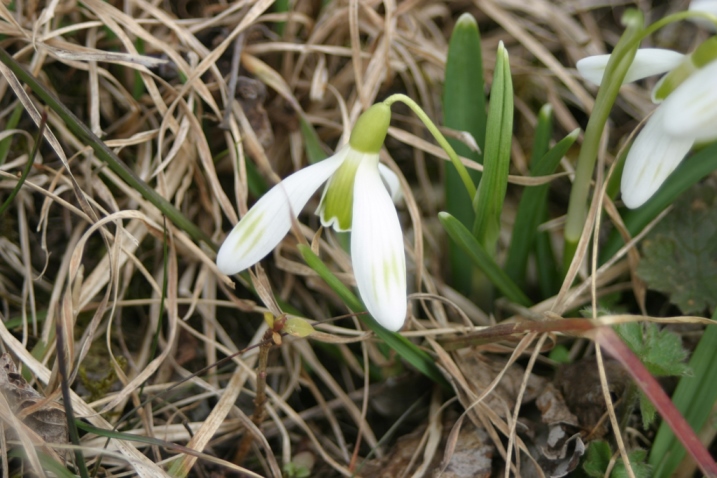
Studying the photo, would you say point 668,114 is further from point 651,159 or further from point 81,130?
point 81,130

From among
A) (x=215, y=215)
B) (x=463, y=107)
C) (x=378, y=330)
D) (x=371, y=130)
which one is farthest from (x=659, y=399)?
(x=215, y=215)

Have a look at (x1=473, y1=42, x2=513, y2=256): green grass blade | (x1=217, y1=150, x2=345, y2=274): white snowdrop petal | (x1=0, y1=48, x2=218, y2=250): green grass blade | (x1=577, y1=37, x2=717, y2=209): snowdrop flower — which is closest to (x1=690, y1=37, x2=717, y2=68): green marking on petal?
(x1=577, y1=37, x2=717, y2=209): snowdrop flower

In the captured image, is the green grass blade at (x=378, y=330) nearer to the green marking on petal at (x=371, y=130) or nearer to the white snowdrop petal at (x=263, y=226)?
the white snowdrop petal at (x=263, y=226)

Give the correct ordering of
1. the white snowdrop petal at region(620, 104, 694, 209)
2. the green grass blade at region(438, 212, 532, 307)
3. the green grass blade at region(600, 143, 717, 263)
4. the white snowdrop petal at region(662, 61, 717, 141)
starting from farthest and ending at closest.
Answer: the green grass blade at region(600, 143, 717, 263) → the green grass blade at region(438, 212, 532, 307) → the white snowdrop petal at region(620, 104, 694, 209) → the white snowdrop petal at region(662, 61, 717, 141)

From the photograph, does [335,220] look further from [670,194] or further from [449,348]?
[670,194]

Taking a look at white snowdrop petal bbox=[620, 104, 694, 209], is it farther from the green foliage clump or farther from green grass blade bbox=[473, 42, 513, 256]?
the green foliage clump
